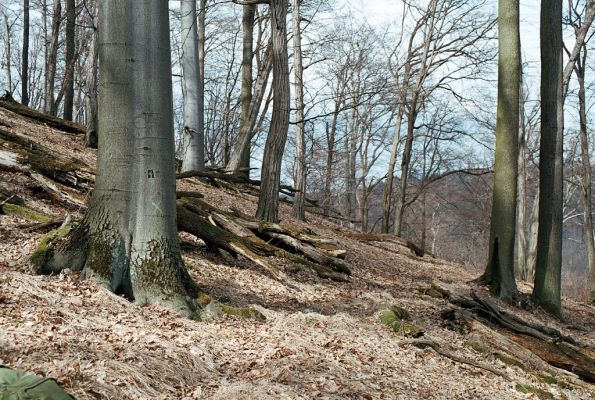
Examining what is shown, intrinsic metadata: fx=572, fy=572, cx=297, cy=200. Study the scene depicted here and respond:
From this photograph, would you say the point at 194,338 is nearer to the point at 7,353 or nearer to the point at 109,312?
the point at 109,312

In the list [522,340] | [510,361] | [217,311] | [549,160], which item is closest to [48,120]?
[217,311]

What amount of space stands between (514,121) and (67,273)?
9251 millimetres

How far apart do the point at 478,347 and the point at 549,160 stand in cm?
633

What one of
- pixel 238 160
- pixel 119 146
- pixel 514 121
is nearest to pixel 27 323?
pixel 119 146

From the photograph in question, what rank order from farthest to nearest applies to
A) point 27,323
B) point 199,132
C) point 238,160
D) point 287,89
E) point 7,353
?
1. point 238,160
2. point 199,132
3. point 287,89
4. point 27,323
5. point 7,353

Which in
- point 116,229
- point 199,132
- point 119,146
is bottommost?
point 116,229

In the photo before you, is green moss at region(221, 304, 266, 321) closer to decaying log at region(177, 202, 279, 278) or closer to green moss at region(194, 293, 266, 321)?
green moss at region(194, 293, 266, 321)

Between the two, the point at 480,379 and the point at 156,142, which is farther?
the point at 480,379

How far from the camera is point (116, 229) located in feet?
17.6

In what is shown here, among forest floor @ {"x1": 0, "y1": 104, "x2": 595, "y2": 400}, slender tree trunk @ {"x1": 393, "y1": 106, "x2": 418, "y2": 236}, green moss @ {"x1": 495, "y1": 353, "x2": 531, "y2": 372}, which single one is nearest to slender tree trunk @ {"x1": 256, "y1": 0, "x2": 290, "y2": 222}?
forest floor @ {"x1": 0, "y1": 104, "x2": 595, "y2": 400}

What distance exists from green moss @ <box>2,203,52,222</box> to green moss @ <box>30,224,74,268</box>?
136cm

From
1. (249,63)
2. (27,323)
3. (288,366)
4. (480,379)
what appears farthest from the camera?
(249,63)

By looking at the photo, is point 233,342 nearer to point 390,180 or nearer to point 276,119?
point 276,119

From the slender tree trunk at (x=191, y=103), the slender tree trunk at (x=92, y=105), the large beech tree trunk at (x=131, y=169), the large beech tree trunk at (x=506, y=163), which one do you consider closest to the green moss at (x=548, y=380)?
the large beech tree trunk at (x=131, y=169)
